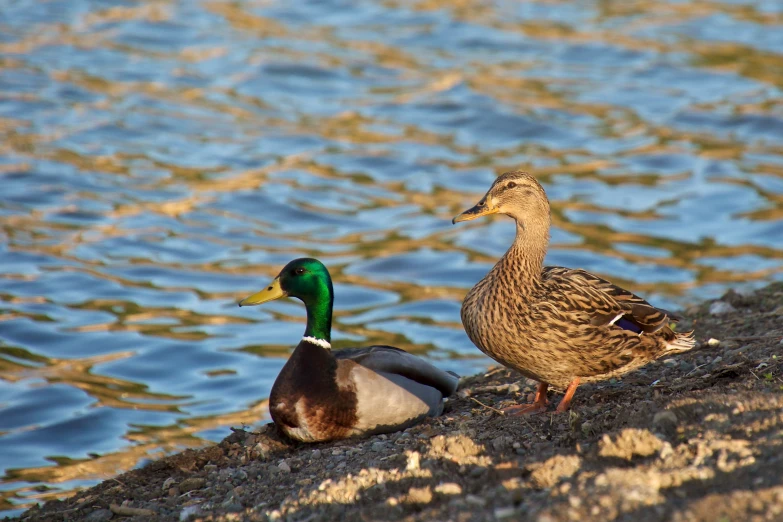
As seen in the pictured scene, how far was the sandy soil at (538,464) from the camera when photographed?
359 cm

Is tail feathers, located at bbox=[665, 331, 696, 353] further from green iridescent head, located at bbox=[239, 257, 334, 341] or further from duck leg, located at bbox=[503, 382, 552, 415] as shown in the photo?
green iridescent head, located at bbox=[239, 257, 334, 341]

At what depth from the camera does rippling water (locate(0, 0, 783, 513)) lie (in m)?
8.17

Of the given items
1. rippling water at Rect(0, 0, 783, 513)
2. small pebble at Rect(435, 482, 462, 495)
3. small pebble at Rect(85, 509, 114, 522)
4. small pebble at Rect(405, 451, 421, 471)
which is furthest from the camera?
rippling water at Rect(0, 0, 783, 513)

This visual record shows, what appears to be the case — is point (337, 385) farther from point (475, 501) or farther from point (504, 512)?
point (504, 512)

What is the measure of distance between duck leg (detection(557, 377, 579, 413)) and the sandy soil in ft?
0.29

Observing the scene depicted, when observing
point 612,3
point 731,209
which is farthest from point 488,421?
point 612,3

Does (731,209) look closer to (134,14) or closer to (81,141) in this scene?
(81,141)

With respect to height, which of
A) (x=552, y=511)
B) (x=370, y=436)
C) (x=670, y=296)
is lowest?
(x=670, y=296)

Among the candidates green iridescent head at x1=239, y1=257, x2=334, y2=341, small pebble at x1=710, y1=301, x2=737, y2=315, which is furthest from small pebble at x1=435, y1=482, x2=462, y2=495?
small pebble at x1=710, y1=301, x2=737, y2=315

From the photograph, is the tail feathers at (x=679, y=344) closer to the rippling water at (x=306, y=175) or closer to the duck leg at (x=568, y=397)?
the duck leg at (x=568, y=397)

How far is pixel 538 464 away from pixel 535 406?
64.5 inches

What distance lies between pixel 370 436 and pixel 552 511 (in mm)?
2486

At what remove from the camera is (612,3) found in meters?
18.1

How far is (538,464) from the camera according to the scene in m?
4.06
